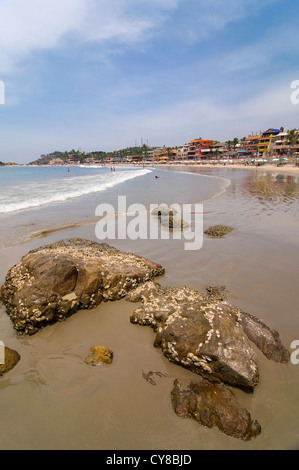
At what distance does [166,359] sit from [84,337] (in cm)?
161

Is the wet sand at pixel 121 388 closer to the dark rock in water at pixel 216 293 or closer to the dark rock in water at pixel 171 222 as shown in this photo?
the dark rock in water at pixel 216 293

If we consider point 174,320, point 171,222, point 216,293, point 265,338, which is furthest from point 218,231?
Answer: point 174,320

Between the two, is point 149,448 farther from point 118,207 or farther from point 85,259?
point 118,207

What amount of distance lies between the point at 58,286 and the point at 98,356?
5.85ft

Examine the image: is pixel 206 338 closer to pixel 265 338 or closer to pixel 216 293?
pixel 265 338

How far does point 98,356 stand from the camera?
3.99m

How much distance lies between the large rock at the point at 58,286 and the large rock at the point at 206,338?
109 centimetres

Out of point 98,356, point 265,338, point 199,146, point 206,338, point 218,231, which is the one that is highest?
point 199,146

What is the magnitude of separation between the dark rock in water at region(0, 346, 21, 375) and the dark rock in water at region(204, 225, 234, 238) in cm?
825

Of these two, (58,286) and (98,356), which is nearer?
(98,356)

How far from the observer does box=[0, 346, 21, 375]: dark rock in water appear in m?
3.75

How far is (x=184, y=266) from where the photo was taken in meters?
7.45

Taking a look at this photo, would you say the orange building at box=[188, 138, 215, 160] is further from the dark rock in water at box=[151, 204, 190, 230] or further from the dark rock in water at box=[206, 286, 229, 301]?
the dark rock in water at box=[206, 286, 229, 301]

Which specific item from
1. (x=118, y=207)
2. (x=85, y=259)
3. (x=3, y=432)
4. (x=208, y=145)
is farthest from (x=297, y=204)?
(x=208, y=145)
